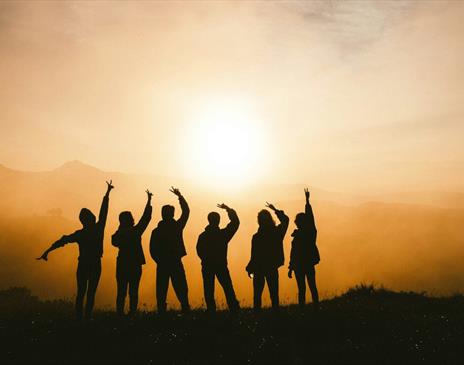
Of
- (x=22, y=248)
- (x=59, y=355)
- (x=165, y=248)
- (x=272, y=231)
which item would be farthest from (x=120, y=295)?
(x=22, y=248)

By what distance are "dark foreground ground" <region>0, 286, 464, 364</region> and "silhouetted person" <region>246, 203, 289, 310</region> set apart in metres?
0.98

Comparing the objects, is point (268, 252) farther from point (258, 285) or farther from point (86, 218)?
point (86, 218)

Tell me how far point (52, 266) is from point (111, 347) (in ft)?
525

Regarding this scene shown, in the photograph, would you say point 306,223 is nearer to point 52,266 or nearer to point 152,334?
point 152,334

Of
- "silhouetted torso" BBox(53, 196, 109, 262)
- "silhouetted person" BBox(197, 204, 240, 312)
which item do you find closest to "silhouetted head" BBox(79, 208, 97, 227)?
"silhouetted torso" BBox(53, 196, 109, 262)

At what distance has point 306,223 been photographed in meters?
13.9

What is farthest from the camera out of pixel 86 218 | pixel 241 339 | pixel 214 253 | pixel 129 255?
pixel 214 253

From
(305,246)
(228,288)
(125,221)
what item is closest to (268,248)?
(305,246)

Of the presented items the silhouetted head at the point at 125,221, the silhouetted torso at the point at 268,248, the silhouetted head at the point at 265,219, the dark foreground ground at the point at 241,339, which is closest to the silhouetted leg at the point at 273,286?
the silhouetted torso at the point at 268,248

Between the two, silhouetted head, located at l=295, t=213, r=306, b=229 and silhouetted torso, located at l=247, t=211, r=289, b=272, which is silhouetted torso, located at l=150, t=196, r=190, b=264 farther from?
silhouetted head, located at l=295, t=213, r=306, b=229

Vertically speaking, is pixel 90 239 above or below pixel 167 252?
above

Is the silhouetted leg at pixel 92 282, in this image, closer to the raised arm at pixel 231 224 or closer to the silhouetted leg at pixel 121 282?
the silhouetted leg at pixel 121 282

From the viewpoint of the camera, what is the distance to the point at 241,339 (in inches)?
399

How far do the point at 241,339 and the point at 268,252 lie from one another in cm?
338
